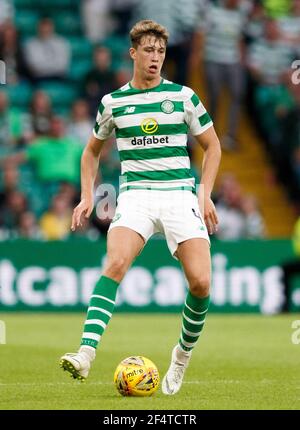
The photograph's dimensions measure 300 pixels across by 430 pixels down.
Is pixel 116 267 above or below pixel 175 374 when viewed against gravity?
above

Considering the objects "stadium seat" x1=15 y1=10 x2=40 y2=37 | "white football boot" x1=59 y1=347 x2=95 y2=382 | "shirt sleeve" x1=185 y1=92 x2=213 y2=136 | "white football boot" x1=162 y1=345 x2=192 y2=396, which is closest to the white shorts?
"shirt sleeve" x1=185 y1=92 x2=213 y2=136

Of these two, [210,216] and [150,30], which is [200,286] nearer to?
[210,216]

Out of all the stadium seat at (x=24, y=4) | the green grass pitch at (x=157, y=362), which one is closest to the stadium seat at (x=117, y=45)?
the stadium seat at (x=24, y=4)

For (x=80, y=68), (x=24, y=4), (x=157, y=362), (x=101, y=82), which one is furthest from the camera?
(x=24, y=4)

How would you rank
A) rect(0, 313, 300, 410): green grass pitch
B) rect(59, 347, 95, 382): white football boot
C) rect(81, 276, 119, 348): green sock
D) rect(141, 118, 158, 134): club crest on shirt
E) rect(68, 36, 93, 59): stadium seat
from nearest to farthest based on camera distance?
rect(59, 347, 95, 382): white football boot < rect(0, 313, 300, 410): green grass pitch < rect(81, 276, 119, 348): green sock < rect(141, 118, 158, 134): club crest on shirt < rect(68, 36, 93, 59): stadium seat

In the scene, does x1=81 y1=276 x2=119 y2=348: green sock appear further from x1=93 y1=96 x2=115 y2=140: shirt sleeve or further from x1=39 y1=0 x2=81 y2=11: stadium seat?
x1=39 y1=0 x2=81 y2=11: stadium seat

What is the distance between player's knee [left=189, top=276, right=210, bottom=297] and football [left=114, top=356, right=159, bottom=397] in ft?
1.97

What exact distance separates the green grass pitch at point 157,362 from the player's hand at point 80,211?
3.82 feet

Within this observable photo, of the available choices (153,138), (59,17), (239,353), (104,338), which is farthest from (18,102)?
(153,138)

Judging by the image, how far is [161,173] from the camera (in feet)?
27.9

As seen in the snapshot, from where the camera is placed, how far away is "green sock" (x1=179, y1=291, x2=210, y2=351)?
8.41m

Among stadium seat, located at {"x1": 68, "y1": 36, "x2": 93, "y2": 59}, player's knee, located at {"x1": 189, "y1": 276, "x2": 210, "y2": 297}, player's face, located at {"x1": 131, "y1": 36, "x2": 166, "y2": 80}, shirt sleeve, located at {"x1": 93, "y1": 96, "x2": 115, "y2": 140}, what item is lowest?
player's knee, located at {"x1": 189, "y1": 276, "x2": 210, "y2": 297}

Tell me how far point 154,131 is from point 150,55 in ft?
1.73

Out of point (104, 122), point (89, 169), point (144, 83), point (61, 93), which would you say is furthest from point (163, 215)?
point (61, 93)
